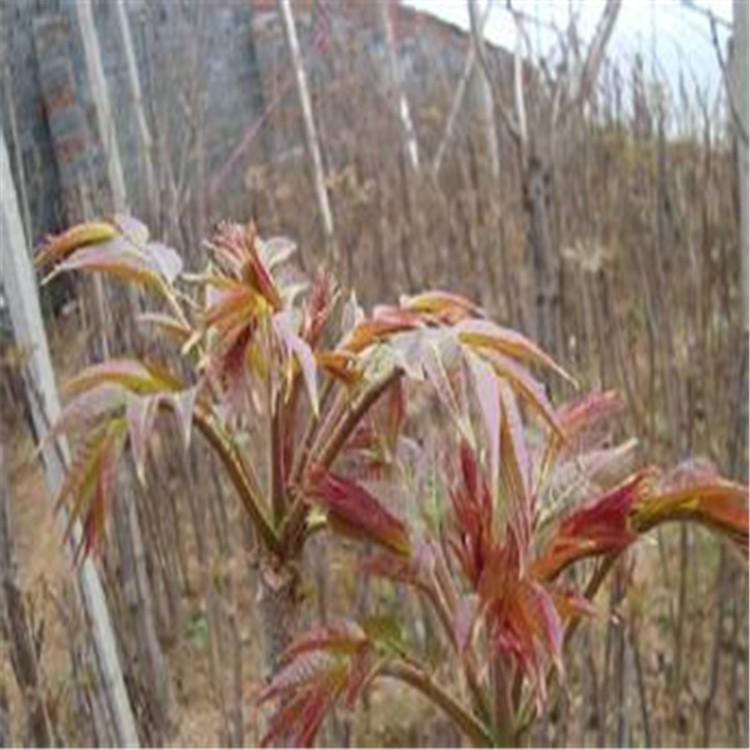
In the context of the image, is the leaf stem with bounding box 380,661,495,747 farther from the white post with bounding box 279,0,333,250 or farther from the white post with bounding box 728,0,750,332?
the white post with bounding box 279,0,333,250

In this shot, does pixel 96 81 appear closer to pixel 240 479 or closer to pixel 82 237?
pixel 82 237

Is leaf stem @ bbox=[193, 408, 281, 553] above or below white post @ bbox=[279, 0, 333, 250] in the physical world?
below

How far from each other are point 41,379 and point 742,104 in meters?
0.86

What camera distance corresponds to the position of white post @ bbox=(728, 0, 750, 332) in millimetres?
1540

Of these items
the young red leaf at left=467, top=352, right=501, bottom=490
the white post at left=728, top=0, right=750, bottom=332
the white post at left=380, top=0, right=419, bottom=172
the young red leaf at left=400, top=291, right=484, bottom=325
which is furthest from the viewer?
the white post at left=380, top=0, right=419, bottom=172

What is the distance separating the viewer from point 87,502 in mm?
665

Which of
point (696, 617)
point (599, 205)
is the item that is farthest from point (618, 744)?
point (599, 205)

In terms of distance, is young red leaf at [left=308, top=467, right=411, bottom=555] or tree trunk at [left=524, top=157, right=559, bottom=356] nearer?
young red leaf at [left=308, top=467, right=411, bottom=555]

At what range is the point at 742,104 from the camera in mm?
1607

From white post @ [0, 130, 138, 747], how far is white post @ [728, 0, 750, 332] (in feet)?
2.53

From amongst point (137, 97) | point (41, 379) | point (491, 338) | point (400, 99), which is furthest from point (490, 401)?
point (400, 99)

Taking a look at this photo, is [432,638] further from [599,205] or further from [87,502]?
[599,205]

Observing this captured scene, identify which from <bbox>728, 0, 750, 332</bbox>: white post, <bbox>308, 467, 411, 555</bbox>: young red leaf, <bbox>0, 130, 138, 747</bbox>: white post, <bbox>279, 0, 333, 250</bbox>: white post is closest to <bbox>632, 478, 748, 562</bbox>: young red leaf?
<bbox>308, 467, 411, 555</bbox>: young red leaf

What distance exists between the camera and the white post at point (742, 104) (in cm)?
154
